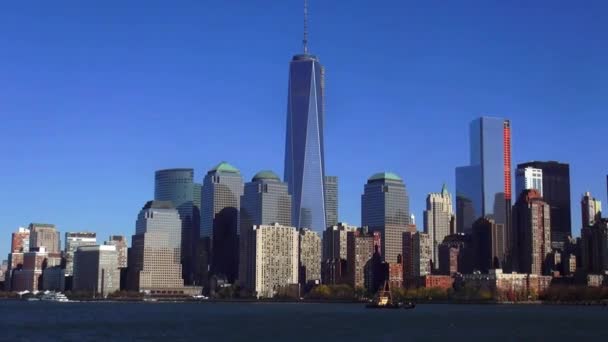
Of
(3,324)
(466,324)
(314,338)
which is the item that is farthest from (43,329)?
(466,324)

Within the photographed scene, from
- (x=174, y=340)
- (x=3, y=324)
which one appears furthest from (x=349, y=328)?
(x=3, y=324)

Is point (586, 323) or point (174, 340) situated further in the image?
point (586, 323)

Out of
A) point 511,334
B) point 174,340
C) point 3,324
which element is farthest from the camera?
point 3,324

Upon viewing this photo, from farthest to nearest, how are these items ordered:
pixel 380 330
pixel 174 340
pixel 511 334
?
pixel 380 330
pixel 511 334
pixel 174 340

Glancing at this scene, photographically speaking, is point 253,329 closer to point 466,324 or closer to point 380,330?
point 380,330

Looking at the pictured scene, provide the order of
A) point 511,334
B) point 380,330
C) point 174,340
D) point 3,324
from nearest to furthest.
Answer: point 174,340 → point 511,334 → point 380,330 → point 3,324

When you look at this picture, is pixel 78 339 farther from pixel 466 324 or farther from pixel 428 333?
pixel 466 324

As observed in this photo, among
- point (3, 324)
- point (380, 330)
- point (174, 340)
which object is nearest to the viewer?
point (174, 340)

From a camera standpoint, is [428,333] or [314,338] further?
[428,333]
